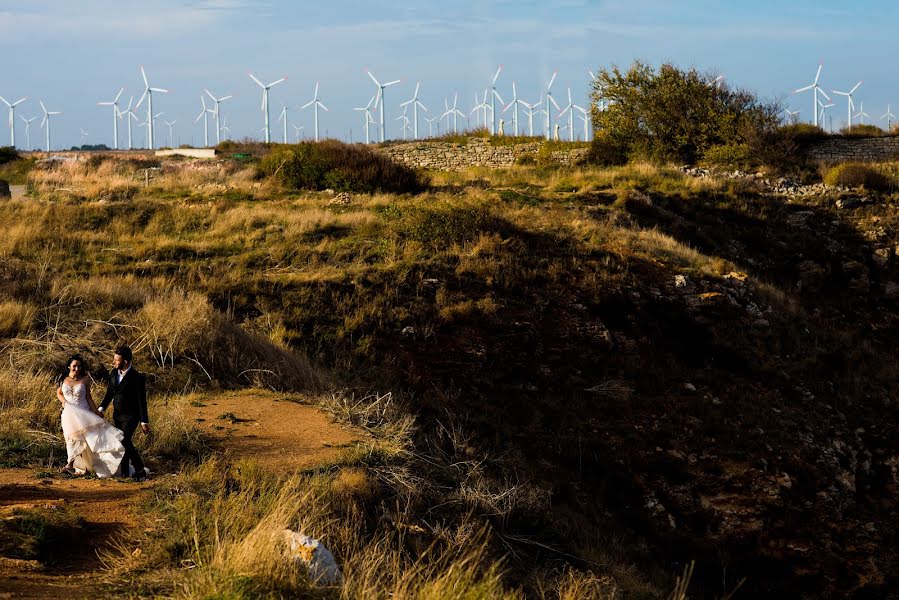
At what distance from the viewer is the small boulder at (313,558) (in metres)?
5.24

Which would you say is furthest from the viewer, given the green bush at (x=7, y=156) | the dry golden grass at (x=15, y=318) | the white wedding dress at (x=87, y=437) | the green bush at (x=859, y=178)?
the green bush at (x=7, y=156)

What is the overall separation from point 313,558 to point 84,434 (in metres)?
3.30

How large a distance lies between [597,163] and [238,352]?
24083 millimetres

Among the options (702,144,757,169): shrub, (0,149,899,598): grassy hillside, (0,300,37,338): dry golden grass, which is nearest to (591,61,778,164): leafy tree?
(702,144,757,169): shrub

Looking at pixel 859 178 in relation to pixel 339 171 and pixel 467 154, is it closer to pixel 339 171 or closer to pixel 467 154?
pixel 467 154

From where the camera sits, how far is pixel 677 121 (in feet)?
111

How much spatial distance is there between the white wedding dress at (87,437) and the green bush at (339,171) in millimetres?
16901

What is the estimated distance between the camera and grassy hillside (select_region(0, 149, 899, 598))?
946cm

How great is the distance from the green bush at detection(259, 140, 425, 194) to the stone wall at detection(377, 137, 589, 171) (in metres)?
10.0

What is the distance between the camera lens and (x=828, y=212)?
26609 millimetres

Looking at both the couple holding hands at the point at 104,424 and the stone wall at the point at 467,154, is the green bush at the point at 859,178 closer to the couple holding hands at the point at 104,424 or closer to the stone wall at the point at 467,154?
the stone wall at the point at 467,154

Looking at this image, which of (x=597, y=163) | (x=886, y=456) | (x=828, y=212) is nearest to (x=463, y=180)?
(x=597, y=163)

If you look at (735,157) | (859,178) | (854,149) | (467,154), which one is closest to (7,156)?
(467,154)

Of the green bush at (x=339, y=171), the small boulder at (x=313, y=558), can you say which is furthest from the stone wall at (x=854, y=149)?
the small boulder at (x=313, y=558)
